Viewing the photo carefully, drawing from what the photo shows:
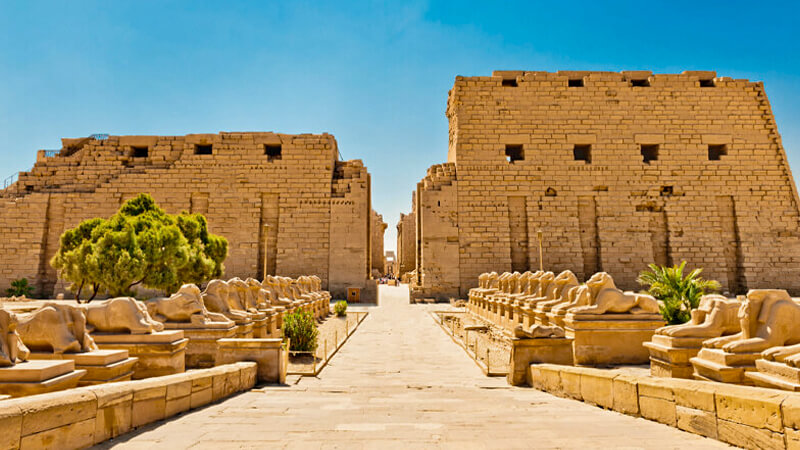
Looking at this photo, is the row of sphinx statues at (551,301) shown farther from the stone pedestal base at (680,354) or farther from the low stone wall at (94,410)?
the low stone wall at (94,410)

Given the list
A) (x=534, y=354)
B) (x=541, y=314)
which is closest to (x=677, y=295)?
(x=541, y=314)

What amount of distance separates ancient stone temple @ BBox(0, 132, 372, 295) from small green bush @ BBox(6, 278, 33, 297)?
0.61 metres

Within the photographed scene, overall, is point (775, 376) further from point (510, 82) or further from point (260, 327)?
point (510, 82)

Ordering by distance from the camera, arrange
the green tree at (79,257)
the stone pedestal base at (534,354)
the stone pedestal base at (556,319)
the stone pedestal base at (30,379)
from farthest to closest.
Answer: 1. the green tree at (79,257)
2. the stone pedestal base at (556,319)
3. the stone pedestal base at (534,354)
4. the stone pedestal base at (30,379)

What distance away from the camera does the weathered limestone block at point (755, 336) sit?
4.01 metres

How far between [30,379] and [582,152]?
73.9ft

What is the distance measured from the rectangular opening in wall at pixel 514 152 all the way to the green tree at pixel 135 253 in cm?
1434

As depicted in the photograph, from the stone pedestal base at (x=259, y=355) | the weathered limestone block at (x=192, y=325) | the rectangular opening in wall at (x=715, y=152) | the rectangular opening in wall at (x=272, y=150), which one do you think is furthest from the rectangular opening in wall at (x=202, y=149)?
the rectangular opening in wall at (x=715, y=152)

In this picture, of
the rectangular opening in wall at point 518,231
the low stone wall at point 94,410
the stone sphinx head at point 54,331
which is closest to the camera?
the low stone wall at point 94,410

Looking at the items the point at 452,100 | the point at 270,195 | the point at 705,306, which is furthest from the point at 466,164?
the point at 705,306

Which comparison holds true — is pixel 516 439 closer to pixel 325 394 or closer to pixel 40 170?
pixel 325 394

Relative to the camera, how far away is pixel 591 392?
429cm

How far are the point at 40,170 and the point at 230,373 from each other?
81.1ft

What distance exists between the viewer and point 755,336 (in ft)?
13.6
